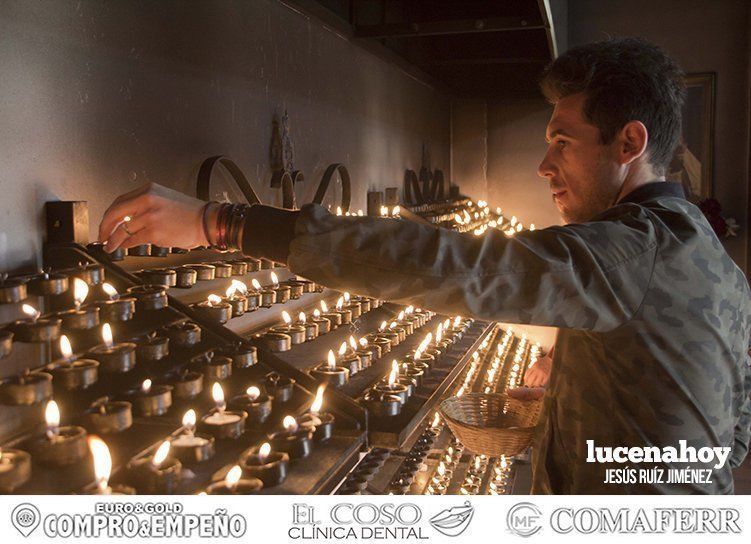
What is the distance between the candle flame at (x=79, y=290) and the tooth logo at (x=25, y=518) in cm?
41


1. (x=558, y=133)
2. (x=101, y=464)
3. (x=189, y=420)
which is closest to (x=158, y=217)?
(x=189, y=420)

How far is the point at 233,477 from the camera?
1.12 meters

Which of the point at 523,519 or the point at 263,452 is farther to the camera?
the point at 523,519

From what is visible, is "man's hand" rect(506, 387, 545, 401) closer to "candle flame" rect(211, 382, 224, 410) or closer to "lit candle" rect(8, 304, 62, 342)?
"candle flame" rect(211, 382, 224, 410)

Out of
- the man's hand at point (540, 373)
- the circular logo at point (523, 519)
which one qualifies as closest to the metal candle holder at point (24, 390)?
the circular logo at point (523, 519)

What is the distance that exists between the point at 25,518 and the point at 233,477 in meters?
0.41

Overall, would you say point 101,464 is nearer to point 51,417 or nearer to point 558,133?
point 51,417

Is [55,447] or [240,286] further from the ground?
[240,286]

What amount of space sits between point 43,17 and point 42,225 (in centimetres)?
51

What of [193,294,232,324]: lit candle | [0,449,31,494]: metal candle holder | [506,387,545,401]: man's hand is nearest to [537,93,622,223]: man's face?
[506,387,545,401]: man's hand

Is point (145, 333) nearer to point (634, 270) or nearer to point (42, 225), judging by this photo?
point (42, 225)

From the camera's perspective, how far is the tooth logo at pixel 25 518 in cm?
115

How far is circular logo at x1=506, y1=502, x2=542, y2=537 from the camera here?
1.46m

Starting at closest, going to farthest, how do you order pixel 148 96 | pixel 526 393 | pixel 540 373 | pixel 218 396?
pixel 218 396 < pixel 148 96 < pixel 526 393 < pixel 540 373
